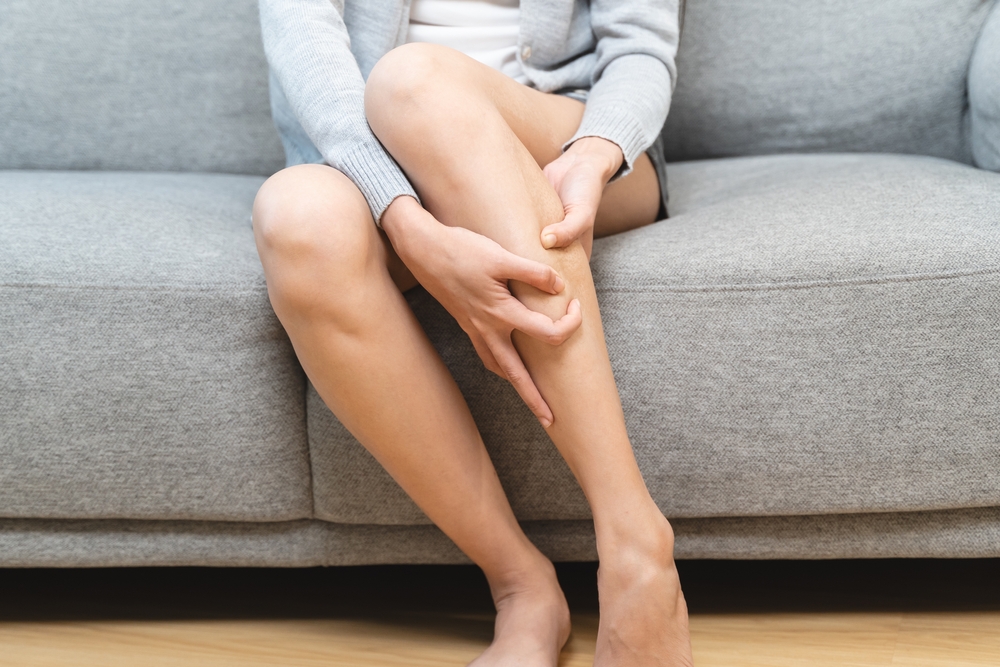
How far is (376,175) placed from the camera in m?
0.69

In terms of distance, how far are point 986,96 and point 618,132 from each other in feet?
1.90

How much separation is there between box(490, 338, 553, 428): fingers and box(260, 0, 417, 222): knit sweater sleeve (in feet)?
0.51

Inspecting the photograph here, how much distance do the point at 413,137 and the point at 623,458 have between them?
1.08 feet

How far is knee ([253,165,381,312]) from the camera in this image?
645 mm

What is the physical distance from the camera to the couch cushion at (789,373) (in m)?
0.70

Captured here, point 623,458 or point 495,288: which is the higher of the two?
point 495,288

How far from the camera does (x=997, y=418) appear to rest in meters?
0.71

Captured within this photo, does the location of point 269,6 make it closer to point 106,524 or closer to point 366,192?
point 366,192

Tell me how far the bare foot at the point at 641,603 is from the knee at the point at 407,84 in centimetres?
41

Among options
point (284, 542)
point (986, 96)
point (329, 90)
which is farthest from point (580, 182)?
point (986, 96)

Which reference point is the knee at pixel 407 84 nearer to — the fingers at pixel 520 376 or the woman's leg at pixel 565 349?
the woman's leg at pixel 565 349

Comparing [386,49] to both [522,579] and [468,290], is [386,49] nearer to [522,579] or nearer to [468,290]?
[468,290]

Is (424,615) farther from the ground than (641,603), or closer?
closer

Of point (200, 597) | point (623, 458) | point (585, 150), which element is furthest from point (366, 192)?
point (200, 597)
